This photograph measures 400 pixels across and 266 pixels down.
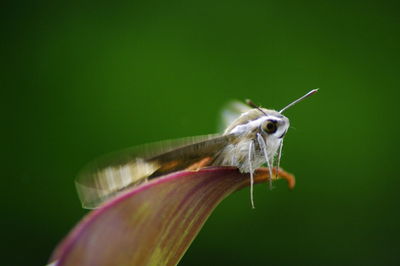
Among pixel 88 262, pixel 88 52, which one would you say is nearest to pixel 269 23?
pixel 88 52

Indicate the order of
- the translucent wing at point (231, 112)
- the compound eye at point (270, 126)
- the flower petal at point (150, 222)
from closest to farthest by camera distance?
the flower petal at point (150, 222)
the compound eye at point (270, 126)
the translucent wing at point (231, 112)

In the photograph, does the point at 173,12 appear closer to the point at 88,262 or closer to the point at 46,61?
the point at 46,61

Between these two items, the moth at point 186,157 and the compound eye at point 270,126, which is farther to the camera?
the compound eye at point 270,126

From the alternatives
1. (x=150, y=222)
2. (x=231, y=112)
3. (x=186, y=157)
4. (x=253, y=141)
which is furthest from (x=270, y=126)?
(x=150, y=222)

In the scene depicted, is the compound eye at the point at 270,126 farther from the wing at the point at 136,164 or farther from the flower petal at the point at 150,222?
the flower petal at the point at 150,222

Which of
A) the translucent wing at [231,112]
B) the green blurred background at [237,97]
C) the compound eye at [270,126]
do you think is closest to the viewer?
the compound eye at [270,126]

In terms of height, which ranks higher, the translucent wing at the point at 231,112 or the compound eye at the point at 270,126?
the compound eye at the point at 270,126

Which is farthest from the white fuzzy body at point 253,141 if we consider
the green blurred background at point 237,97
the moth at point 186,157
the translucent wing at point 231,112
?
the green blurred background at point 237,97
